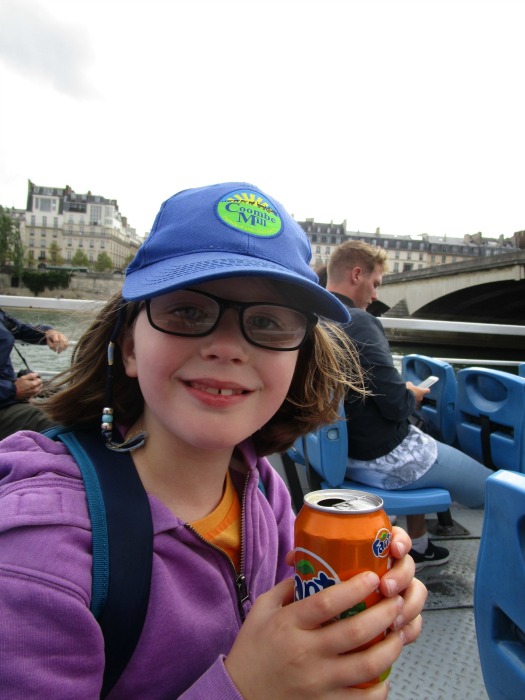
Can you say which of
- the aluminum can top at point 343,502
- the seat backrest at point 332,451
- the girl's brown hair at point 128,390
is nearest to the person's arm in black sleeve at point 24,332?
the seat backrest at point 332,451

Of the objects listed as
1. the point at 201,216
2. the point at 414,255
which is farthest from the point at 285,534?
the point at 414,255

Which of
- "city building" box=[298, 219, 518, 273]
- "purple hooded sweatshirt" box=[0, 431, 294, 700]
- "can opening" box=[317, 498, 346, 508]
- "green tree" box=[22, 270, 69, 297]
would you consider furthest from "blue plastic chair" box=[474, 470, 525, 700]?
"city building" box=[298, 219, 518, 273]

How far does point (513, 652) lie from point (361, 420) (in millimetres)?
1467

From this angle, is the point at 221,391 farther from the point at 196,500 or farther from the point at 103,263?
the point at 103,263

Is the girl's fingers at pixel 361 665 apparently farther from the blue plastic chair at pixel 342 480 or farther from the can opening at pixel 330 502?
the blue plastic chair at pixel 342 480

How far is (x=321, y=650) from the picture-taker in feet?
2.18

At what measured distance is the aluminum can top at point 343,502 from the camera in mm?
765

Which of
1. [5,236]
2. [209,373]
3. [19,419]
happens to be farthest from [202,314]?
[5,236]

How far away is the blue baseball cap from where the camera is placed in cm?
85

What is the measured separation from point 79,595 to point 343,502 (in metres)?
0.40

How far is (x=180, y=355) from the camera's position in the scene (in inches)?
35.1

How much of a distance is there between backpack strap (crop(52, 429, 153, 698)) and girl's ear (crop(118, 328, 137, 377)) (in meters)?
0.23

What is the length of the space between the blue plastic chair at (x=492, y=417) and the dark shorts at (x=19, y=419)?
1.99 meters

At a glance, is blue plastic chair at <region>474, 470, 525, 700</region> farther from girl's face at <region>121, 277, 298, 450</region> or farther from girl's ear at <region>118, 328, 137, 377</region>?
girl's ear at <region>118, 328, 137, 377</region>
